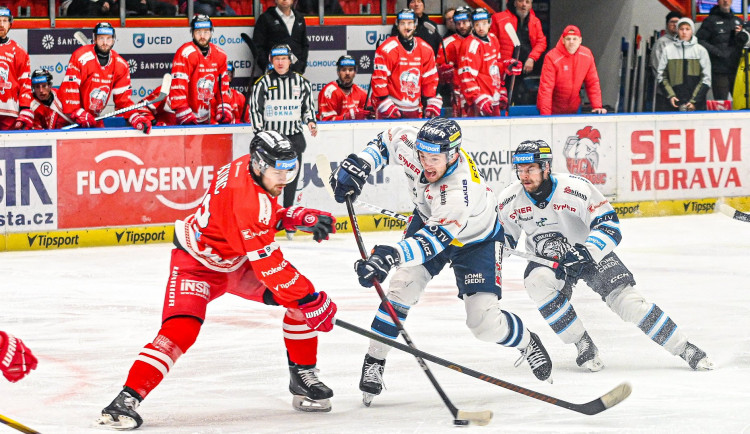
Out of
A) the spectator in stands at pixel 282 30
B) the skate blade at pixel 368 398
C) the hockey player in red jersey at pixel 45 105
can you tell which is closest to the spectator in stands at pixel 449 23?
the spectator in stands at pixel 282 30

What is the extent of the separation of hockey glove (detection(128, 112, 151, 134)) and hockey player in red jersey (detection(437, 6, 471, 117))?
292 cm

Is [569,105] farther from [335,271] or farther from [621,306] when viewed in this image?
[621,306]

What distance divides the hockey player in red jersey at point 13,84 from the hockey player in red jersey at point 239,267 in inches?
192

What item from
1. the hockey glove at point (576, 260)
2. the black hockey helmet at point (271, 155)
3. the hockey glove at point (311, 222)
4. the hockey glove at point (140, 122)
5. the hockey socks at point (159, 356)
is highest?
the black hockey helmet at point (271, 155)

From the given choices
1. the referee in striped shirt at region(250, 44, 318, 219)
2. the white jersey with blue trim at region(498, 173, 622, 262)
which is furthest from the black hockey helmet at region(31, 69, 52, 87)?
the white jersey with blue trim at region(498, 173, 622, 262)

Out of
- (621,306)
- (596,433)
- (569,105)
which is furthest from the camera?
(569,105)

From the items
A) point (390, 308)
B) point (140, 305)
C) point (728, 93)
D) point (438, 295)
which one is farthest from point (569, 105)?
point (390, 308)

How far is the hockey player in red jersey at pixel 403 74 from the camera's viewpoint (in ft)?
33.9

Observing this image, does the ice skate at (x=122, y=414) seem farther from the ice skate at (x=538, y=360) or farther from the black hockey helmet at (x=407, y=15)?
the black hockey helmet at (x=407, y=15)

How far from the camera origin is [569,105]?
11.0 m

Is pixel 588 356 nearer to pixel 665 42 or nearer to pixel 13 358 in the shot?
pixel 13 358

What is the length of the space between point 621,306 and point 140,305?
299 centimetres

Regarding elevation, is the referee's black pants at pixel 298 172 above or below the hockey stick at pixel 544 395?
above

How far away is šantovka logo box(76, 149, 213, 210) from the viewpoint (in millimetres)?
9234
